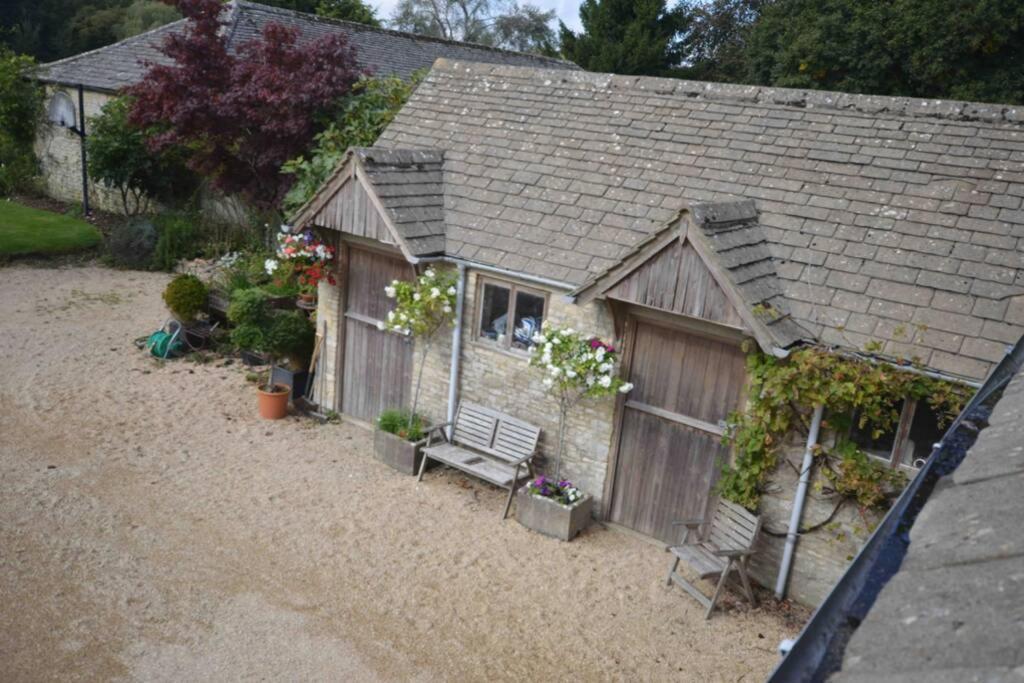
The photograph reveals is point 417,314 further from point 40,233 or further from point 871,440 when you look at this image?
point 40,233

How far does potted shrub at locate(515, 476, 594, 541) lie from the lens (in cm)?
998

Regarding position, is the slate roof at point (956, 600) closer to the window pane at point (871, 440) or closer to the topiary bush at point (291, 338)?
the window pane at point (871, 440)

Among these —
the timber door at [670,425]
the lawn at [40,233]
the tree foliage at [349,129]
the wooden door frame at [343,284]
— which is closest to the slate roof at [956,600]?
the timber door at [670,425]

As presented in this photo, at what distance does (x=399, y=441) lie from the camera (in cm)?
1151

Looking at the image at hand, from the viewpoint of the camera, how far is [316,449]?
12.0m

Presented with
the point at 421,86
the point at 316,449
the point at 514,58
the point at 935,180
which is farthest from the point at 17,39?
the point at 935,180

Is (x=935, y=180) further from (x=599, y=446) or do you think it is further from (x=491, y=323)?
(x=491, y=323)

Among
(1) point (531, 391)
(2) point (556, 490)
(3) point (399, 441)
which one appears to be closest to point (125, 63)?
(3) point (399, 441)

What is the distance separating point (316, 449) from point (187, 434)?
1927mm

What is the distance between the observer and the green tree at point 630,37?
37.0 m

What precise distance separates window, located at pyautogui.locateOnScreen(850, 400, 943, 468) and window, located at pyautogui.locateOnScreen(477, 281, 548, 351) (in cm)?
424

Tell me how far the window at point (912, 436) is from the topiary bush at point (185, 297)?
461 inches

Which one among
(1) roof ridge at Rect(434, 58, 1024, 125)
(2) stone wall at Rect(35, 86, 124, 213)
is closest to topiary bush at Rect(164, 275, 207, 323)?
(1) roof ridge at Rect(434, 58, 1024, 125)

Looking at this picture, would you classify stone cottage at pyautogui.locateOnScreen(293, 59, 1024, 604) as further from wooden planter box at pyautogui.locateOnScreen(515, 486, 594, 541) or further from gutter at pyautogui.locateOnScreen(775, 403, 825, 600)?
wooden planter box at pyautogui.locateOnScreen(515, 486, 594, 541)
